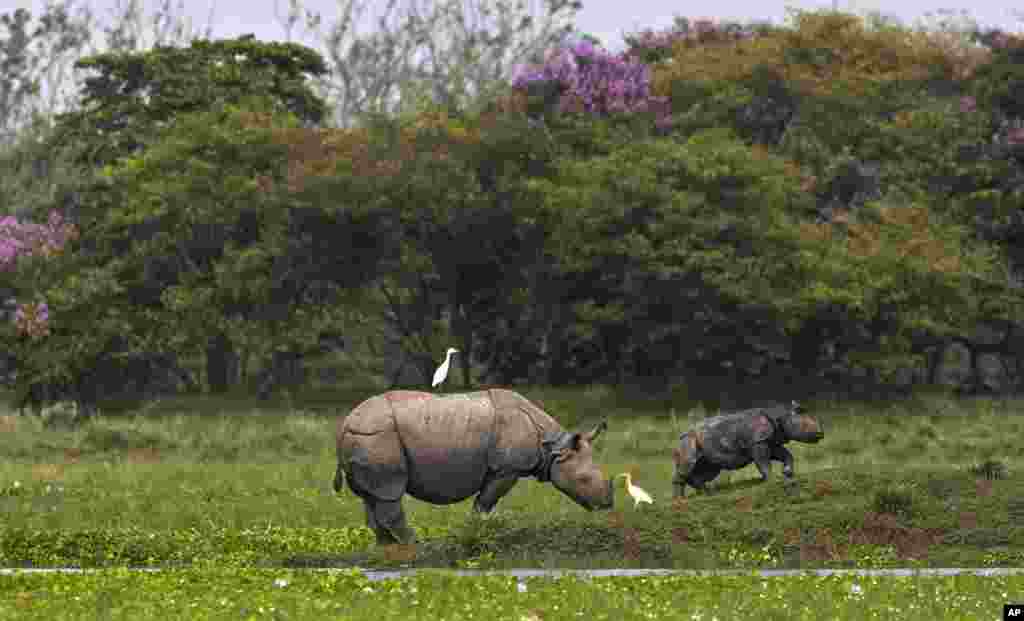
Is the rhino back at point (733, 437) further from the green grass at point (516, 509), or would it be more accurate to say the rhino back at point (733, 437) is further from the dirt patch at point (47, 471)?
the dirt patch at point (47, 471)

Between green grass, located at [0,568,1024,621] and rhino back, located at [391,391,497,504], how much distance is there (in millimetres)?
2824

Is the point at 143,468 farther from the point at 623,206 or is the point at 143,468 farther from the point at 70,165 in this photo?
the point at 70,165

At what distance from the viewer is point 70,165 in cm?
5853

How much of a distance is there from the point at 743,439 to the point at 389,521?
16.8 ft

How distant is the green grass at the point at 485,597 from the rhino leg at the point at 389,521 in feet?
8.27

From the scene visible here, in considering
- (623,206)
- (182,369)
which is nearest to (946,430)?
(623,206)

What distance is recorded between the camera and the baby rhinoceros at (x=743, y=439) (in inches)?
895

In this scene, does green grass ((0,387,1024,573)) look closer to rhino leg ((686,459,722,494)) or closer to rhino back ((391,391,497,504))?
rhino leg ((686,459,722,494))

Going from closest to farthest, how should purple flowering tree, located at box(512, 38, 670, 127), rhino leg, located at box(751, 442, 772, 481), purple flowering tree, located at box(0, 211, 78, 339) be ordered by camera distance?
1. rhino leg, located at box(751, 442, 772, 481)
2. purple flowering tree, located at box(0, 211, 78, 339)
3. purple flowering tree, located at box(512, 38, 670, 127)

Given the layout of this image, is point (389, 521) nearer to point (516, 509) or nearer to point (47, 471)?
point (516, 509)

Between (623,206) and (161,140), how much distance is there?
15.2 metres

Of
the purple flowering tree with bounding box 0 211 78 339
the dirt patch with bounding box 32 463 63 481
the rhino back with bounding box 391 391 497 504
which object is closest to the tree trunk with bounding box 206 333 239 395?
the purple flowering tree with bounding box 0 211 78 339

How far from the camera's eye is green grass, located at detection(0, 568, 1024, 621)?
1462 centimetres

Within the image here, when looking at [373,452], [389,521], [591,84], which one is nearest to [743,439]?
[389,521]
